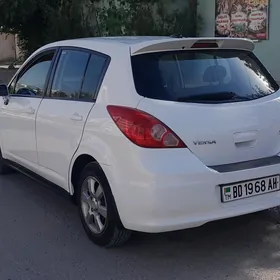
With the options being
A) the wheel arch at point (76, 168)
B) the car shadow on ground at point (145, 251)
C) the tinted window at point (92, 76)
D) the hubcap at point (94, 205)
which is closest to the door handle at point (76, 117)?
the tinted window at point (92, 76)

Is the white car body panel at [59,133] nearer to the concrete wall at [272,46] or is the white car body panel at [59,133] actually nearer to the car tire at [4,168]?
the car tire at [4,168]

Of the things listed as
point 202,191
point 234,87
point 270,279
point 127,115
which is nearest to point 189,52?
point 234,87

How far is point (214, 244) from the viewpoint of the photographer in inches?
168

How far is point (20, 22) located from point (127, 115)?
16401mm

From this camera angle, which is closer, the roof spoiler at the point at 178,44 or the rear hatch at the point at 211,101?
the rear hatch at the point at 211,101

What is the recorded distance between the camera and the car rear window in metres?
3.95

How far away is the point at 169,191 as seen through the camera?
11.9ft

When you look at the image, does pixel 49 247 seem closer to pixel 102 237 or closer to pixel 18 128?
pixel 102 237

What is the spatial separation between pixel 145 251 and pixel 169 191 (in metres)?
0.79

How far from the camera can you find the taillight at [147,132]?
3.70 meters

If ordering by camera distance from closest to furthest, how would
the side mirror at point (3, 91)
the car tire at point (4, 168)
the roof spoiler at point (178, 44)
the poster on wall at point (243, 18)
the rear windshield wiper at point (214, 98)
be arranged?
the rear windshield wiper at point (214, 98)
the roof spoiler at point (178, 44)
the side mirror at point (3, 91)
the car tire at point (4, 168)
the poster on wall at point (243, 18)

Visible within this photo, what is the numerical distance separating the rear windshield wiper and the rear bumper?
0.45 metres

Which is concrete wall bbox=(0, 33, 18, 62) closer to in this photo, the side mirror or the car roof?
the side mirror

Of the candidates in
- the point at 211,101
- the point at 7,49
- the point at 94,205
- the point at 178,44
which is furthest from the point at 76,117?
the point at 7,49
